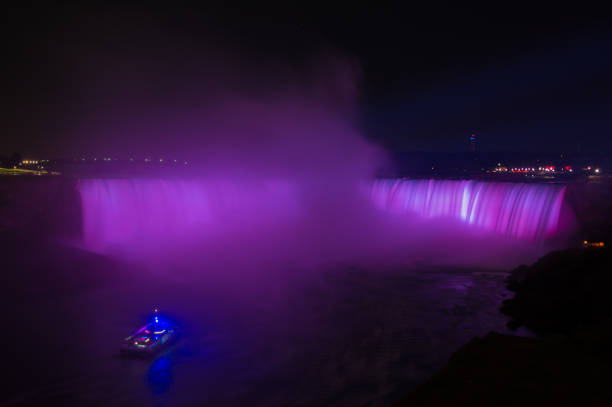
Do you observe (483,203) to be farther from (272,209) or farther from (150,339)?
(150,339)

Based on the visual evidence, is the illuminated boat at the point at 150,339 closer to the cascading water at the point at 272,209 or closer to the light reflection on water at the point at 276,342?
the light reflection on water at the point at 276,342

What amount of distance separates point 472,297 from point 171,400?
583 inches

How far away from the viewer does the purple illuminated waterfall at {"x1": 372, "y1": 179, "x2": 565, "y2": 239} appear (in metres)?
26.4

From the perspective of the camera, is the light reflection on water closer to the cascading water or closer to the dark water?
the dark water

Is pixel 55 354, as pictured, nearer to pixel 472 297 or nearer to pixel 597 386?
pixel 597 386

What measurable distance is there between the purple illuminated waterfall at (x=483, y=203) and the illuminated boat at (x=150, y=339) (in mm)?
24821

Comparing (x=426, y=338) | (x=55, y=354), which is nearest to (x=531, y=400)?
(x=426, y=338)

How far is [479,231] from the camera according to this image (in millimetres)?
32062

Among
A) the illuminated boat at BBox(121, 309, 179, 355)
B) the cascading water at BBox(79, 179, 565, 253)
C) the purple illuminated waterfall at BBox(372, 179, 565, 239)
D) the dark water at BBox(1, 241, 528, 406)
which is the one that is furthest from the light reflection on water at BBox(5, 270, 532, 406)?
the cascading water at BBox(79, 179, 565, 253)

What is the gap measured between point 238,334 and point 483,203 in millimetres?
25832

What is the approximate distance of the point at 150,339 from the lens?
14312 millimetres

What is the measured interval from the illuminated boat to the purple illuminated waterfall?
24821mm

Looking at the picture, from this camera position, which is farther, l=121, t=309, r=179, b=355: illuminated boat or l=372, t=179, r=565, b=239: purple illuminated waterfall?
l=372, t=179, r=565, b=239: purple illuminated waterfall

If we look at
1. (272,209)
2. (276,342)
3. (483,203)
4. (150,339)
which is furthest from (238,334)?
(272,209)
